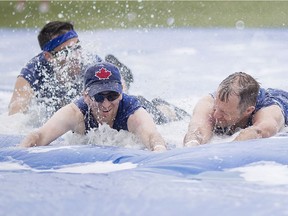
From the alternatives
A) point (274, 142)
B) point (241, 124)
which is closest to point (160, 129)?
point (241, 124)

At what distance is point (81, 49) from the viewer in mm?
4945

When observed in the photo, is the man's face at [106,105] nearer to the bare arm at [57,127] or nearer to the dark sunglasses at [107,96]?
the dark sunglasses at [107,96]

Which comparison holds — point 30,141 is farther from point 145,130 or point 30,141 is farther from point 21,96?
point 21,96

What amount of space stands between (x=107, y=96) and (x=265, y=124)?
0.87 metres

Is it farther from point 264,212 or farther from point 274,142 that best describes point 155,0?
point 264,212

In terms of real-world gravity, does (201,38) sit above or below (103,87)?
above

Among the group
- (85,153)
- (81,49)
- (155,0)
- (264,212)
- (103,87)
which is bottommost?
(264,212)

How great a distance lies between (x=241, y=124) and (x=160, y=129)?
757 millimetres

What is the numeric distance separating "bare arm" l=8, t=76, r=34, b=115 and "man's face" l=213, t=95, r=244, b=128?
175cm

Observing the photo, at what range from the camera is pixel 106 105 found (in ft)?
12.2

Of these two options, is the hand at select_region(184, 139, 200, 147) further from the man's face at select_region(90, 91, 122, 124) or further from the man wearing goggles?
the man wearing goggles

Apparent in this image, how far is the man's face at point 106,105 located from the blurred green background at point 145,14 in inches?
325

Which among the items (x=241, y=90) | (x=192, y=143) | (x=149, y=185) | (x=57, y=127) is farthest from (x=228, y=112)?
(x=149, y=185)

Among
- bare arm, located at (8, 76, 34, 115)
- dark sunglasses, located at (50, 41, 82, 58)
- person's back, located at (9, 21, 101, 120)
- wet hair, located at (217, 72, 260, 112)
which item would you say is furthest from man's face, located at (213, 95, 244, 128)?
bare arm, located at (8, 76, 34, 115)
